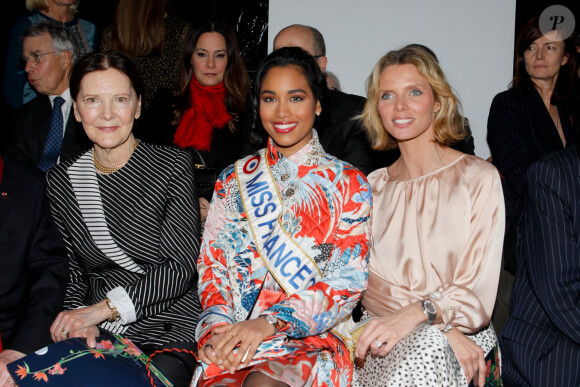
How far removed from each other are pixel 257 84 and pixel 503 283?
→ 162 centimetres

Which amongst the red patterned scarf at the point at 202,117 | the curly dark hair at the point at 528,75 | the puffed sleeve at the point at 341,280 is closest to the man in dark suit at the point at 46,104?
the red patterned scarf at the point at 202,117

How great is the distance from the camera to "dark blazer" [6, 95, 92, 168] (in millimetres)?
3494

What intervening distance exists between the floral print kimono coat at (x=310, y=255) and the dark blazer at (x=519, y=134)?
4.65 ft

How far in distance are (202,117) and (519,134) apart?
1815 millimetres

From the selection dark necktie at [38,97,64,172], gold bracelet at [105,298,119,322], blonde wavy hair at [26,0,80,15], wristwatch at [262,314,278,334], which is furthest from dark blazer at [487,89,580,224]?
blonde wavy hair at [26,0,80,15]

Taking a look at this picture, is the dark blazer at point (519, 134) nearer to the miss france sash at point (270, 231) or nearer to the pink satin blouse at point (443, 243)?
the pink satin blouse at point (443, 243)

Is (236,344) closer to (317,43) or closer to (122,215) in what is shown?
(122,215)

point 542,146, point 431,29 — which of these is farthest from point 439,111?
point 431,29

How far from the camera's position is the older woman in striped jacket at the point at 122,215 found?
2.40 m

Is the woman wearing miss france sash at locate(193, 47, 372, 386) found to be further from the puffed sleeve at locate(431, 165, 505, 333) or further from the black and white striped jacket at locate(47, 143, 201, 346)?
the puffed sleeve at locate(431, 165, 505, 333)

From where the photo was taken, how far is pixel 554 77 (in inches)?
144

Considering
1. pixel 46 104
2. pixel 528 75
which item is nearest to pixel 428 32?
pixel 528 75

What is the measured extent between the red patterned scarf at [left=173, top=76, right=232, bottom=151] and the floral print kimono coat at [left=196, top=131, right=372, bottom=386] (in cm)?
115

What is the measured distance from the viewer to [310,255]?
2238 millimetres
